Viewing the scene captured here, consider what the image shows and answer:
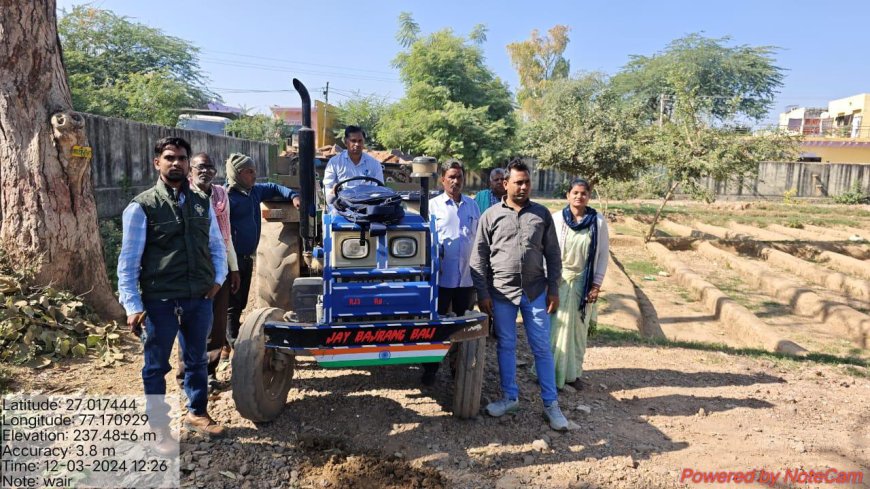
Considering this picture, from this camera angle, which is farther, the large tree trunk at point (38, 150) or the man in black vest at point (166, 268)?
the large tree trunk at point (38, 150)

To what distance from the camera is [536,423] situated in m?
3.96

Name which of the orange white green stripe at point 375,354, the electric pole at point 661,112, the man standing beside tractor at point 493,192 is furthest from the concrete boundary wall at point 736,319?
the electric pole at point 661,112

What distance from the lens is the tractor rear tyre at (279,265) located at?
497 centimetres

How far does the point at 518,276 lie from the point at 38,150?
4345 mm

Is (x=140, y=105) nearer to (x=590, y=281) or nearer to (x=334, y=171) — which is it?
(x=334, y=171)

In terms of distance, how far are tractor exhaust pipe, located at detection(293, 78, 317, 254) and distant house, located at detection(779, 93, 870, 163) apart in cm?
3186

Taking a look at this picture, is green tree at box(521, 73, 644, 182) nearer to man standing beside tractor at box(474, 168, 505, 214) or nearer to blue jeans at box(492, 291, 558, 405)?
man standing beside tractor at box(474, 168, 505, 214)

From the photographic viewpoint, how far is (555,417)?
12.7 feet

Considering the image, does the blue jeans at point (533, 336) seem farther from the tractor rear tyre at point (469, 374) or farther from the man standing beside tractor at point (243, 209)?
the man standing beside tractor at point (243, 209)

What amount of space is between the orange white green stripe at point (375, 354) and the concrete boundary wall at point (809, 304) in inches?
270

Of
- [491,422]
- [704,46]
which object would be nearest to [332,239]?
[491,422]

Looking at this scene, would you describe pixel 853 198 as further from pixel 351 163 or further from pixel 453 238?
pixel 351 163

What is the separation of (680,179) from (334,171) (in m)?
12.1

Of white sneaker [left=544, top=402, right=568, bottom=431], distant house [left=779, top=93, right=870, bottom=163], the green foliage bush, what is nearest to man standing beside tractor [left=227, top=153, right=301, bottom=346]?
white sneaker [left=544, top=402, right=568, bottom=431]
